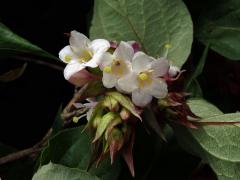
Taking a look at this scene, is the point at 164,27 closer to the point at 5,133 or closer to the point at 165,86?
the point at 165,86

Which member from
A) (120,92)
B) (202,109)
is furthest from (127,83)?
(202,109)

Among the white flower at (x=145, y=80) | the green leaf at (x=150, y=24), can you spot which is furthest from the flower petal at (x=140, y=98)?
the green leaf at (x=150, y=24)

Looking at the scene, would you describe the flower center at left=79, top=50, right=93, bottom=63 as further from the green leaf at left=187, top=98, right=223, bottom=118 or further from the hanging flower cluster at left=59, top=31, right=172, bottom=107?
the green leaf at left=187, top=98, right=223, bottom=118

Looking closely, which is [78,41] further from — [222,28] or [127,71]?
[222,28]

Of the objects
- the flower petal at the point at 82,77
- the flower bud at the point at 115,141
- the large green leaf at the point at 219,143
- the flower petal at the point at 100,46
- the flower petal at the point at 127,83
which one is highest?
the flower petal at the point at 100,46

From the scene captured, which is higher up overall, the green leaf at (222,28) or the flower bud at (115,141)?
the flower bud at (115,141)

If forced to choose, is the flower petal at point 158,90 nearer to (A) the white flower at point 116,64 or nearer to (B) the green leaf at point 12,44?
(A) the white flower at point 116,64

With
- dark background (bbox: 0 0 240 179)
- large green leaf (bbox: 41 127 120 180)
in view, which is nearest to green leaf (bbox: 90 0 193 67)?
dark background (bbox: 0 0 240 179)
